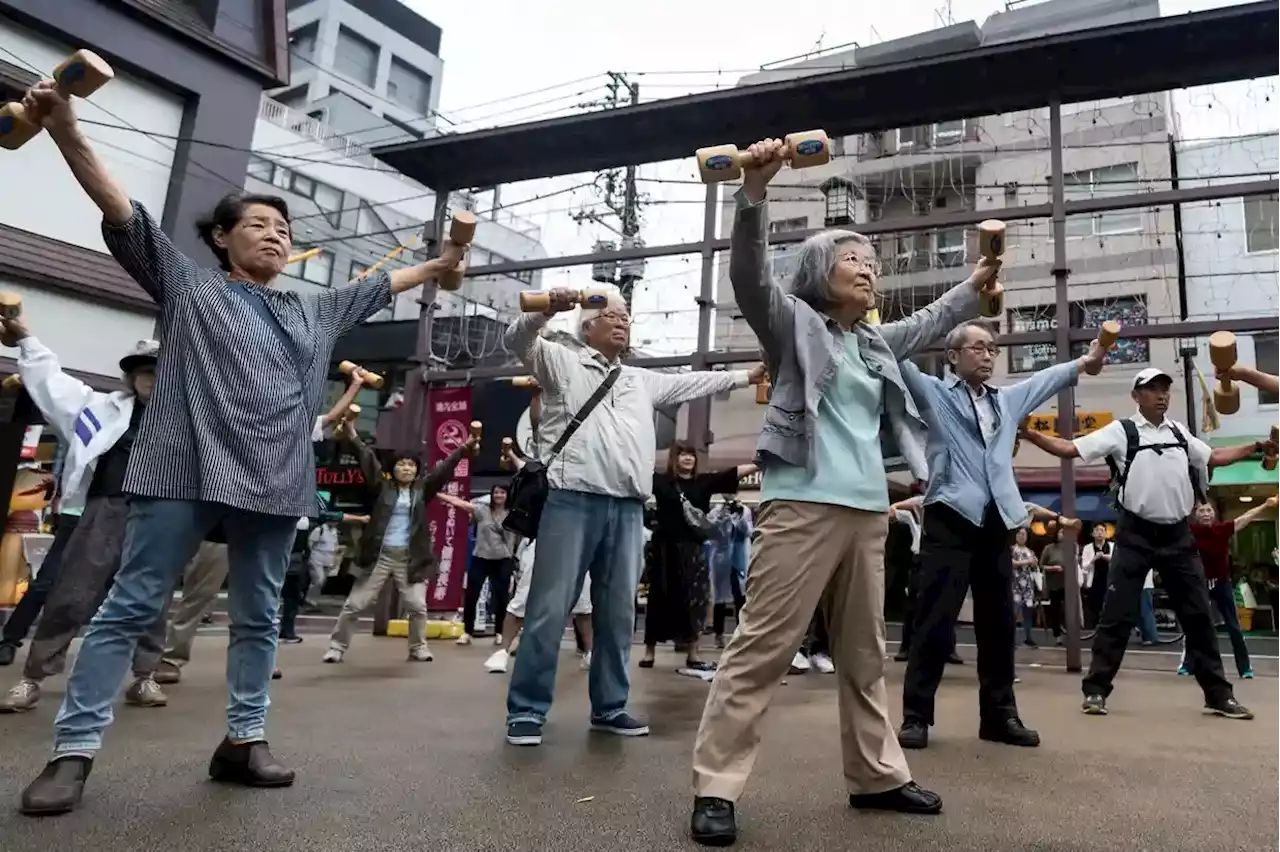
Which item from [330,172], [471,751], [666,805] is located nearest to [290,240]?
[471,751]

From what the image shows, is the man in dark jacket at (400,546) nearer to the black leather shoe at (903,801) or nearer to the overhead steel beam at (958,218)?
the overhead steel beam at (958,218)

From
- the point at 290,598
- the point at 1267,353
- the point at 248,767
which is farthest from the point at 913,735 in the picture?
the point at 1267,353

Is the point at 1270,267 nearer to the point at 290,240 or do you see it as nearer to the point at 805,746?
the point at 805,746

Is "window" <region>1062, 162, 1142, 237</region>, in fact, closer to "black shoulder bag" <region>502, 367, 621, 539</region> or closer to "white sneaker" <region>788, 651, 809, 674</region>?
"white sneaker" <region>788, 651, 809, 674</region>

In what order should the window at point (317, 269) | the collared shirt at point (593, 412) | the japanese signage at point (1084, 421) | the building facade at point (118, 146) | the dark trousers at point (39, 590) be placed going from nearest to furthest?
the collared shirt at point (593, 412)
the dark trousers at point (39, 590)
the building facade at point (118, 146)
the japanese signage at point (1084, 421)
the window at point (317, 269)

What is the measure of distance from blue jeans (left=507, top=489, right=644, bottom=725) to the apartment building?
7.90 m

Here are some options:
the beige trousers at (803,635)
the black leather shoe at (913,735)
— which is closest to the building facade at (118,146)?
the black leather shoe at (913,735)

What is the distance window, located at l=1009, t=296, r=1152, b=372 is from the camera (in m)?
13.6

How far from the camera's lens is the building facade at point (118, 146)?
30.3ft

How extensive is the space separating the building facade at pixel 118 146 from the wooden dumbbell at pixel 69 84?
26.8 feet

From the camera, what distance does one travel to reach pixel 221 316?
8.46ft

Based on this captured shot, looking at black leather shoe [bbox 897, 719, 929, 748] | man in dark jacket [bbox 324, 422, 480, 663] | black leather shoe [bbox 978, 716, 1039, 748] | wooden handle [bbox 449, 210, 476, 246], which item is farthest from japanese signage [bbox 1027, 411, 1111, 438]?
wooden handle [bbox 449, 210, 476, 246]

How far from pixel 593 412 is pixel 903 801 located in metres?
1.88

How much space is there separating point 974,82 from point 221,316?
834 centimetres
